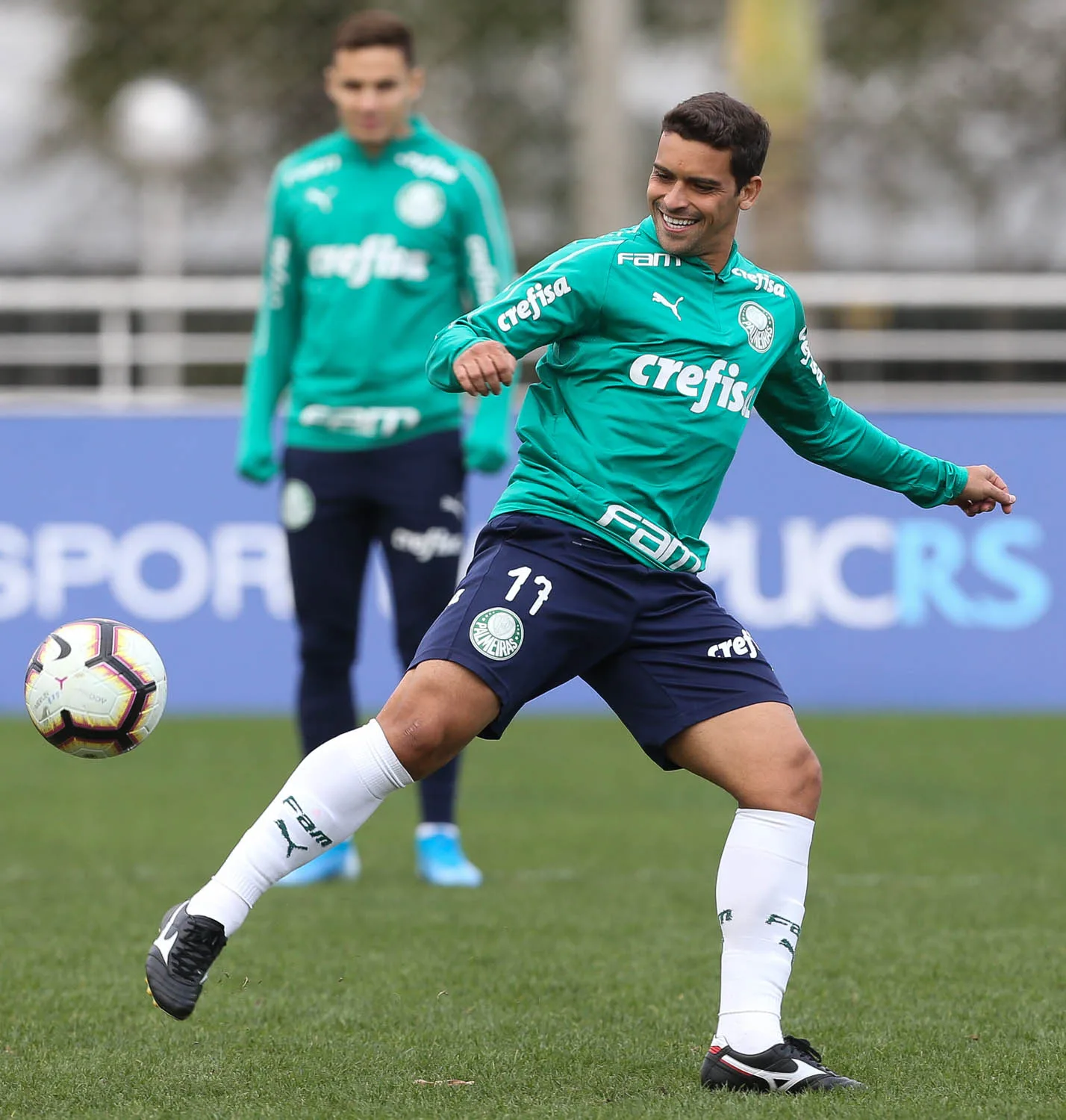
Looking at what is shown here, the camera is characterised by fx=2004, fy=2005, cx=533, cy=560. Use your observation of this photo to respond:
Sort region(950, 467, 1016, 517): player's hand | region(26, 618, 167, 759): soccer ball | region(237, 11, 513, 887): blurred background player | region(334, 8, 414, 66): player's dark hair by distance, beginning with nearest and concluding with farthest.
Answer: region(26, 618, 167, 759): soccer ball, region(950, 467, 1016, 517): player's hand, region(334, 8, 414, 66): player's dark hair, region(237, 11, 513, 887): blurred background player

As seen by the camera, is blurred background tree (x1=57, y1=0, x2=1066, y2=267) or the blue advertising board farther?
blurred background tree (x1=57, y1=0, x2=1066, y2=267)

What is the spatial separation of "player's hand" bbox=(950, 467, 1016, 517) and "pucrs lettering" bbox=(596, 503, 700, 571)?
0.76 metres

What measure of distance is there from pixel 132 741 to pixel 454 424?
244 centimetres

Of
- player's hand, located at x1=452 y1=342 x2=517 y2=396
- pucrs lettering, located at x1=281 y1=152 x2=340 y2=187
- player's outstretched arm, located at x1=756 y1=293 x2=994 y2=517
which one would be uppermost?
pucrs lettering, located at x1=281 y1=152 x2=340 y2=187

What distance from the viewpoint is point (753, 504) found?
11531mm

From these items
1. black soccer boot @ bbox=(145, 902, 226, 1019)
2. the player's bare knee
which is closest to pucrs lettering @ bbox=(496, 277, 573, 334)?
the player's bare knee

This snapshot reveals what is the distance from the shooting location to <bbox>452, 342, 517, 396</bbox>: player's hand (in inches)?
150

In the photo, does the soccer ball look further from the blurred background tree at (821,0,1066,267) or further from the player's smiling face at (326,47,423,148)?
the blurred background tree at (821,0,1066,267)

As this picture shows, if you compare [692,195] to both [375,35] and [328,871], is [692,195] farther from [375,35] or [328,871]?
[328,871]

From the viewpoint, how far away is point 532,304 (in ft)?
13.3

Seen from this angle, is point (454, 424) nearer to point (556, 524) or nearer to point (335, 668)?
point (335, 668)

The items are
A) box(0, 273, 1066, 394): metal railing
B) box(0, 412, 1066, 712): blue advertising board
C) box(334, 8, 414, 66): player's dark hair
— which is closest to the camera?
box(334, 8, 414, 66): player's dark hair

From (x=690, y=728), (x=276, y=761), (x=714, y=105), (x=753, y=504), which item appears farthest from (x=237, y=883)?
(x=753, y=504)

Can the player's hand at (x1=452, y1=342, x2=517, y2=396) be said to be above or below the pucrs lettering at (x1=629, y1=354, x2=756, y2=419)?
above
